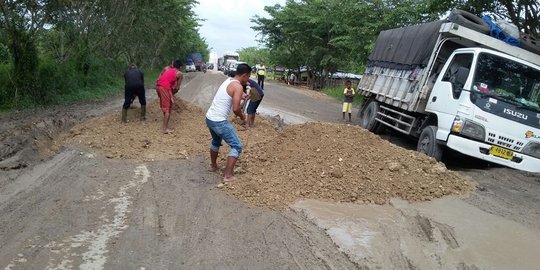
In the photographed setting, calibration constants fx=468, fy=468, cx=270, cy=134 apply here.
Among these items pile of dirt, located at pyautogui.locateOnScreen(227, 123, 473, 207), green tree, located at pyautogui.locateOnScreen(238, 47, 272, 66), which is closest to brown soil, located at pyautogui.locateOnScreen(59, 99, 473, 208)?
pile of dirt, located at pyautogui.locateOnScreen(227, 123, 473, 207)

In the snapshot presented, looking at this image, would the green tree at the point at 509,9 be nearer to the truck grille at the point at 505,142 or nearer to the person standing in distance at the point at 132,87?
the truck grille at the point at 505,142

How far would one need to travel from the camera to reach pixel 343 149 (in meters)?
7.38

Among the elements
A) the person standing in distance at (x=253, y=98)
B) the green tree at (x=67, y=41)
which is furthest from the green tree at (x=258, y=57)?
the person standing in distance at (x=253, y=98)

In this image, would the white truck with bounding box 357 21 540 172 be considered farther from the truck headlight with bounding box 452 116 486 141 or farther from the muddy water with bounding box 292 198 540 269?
the muddy water with bounding box 292 198 540 269

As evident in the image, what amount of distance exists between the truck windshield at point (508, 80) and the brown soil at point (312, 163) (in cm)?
217

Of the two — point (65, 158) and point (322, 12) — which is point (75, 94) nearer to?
point (65, 158)

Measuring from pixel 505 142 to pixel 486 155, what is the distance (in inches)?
15.5

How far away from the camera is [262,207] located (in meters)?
5.70

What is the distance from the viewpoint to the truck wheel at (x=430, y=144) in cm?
886

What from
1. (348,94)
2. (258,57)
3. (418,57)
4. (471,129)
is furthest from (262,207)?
(258,57)

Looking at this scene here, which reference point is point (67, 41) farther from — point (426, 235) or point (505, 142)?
point (426, 235)

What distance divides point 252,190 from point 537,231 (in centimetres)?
346

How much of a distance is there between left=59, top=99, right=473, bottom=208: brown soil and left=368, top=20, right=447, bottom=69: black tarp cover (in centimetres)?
349

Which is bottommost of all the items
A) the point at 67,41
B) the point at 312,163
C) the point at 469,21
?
the point at 312,163
